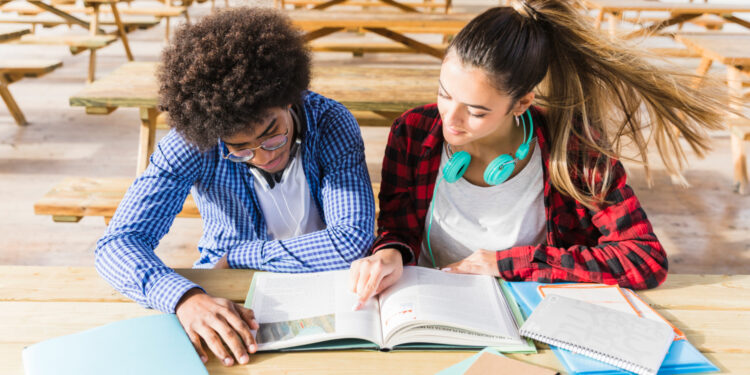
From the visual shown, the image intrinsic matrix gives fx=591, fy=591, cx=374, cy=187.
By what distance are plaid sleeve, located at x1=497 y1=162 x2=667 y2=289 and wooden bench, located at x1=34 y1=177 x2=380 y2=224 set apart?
4.05ft

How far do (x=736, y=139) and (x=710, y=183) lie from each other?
0.28 meters

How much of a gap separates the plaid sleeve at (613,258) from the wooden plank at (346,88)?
113cm

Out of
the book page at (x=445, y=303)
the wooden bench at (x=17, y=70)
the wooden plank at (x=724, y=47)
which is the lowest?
the wooden bench at (x=17, y=70)

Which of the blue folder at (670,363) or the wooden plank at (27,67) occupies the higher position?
the blue folder at (670,363)

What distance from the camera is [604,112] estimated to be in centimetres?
137

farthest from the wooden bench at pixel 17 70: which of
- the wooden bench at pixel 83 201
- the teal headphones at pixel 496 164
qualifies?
the teal headphones at pixel 496 164

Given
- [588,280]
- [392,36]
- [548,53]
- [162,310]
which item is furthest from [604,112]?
→ [392,36]

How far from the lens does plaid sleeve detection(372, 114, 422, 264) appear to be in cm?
142

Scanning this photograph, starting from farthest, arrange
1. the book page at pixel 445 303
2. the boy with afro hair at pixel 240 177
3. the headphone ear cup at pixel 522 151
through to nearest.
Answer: the headphone ear cup at pixel 522 151 → the boy with afro hair at pixel 240 177 → the book page at pixel 445 303

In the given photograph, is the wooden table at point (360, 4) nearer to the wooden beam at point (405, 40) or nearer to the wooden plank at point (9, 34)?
the wooden beam at point (405, 40)

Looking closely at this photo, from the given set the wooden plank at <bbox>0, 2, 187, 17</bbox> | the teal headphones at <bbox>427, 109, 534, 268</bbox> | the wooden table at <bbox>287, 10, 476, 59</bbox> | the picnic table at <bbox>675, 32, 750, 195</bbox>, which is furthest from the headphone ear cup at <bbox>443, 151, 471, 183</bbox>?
the wooden plank at <bbox>0, 2, 187, 17</bbox>

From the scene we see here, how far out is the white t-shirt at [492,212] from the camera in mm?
1434

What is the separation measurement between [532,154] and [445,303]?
550 mm

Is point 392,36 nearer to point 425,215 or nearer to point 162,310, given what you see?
point 425,215
